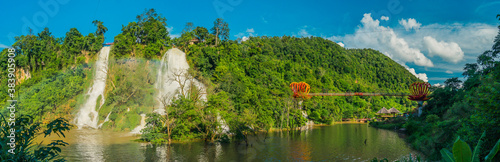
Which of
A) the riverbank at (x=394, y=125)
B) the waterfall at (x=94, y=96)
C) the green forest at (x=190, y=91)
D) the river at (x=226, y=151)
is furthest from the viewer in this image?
the riverbank at (x=394, y=125)

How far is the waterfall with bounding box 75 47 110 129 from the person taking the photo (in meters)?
32.0

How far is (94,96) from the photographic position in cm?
3494

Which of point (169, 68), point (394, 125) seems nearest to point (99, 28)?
point (169, 68)

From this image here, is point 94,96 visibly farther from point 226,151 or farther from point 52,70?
point 226,151

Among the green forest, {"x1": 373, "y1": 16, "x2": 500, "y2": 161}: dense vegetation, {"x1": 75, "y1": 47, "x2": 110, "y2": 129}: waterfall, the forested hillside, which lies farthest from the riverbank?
{"x1": 75, "y1": 47, "x2": 110, "y2": 129}: waterfall

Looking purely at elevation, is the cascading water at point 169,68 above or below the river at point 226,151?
above

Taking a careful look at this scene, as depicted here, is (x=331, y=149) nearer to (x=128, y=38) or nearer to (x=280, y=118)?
(x=280, y=118)

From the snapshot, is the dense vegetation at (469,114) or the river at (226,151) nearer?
the dense vegetation at (469,114)

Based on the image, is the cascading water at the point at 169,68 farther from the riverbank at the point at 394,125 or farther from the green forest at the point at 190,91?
the riverbank at the point at 394,125

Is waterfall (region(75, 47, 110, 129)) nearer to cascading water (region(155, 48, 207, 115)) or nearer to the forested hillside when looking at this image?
the forested hillside

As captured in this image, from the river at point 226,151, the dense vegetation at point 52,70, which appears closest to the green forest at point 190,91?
the dense vegetation at point 52,70

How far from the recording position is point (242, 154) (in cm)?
1783

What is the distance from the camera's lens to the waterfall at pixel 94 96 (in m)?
32.0

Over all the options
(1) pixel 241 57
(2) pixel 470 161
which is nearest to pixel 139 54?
(1) pixel 241 57
